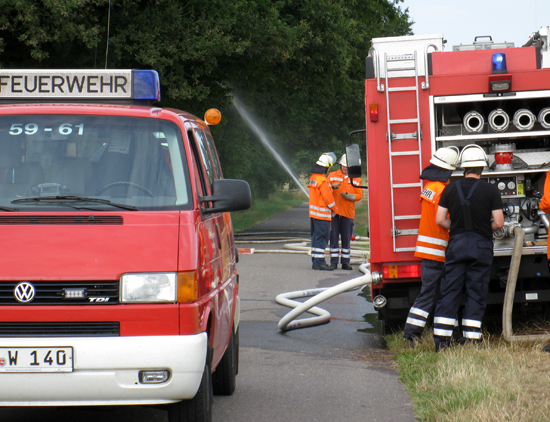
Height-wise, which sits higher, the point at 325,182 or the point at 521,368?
the point at 325,182

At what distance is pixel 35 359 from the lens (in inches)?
151

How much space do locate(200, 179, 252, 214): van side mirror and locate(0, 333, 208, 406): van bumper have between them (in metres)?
0.93

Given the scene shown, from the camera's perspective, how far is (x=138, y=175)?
450cm

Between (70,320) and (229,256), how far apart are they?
200cm

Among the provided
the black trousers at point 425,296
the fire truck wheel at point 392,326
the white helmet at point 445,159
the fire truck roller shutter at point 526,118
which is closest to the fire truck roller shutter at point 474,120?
the fire truck roller shutter at point 526,118

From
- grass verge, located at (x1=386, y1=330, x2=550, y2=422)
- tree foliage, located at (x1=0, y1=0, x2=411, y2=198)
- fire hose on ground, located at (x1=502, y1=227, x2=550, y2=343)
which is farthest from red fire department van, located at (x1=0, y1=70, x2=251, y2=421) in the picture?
tree foliage, located at (x1=0, y1=0, x2=411, y2=198)

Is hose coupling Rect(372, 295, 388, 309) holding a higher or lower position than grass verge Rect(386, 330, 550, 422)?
higher

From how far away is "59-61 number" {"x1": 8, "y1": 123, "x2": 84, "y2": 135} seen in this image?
4648 millimetres

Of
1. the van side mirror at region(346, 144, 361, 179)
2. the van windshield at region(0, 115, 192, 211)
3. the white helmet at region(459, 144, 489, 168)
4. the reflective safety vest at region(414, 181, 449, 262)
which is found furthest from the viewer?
the van side mirror at region(346, 144, 361, 179)

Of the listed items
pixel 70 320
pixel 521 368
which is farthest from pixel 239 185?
pixel 521 368

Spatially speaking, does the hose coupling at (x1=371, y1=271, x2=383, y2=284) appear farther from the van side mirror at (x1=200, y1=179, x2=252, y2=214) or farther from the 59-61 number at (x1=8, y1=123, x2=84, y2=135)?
the 59-61 number at (x1=8, y1=123, x2=84, y2=135)

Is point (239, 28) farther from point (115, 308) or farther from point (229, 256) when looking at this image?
point (115, 308)

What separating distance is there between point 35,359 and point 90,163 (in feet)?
4.04

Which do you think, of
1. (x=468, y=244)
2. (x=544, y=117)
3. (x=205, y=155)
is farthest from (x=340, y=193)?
(x=205, y=155)
